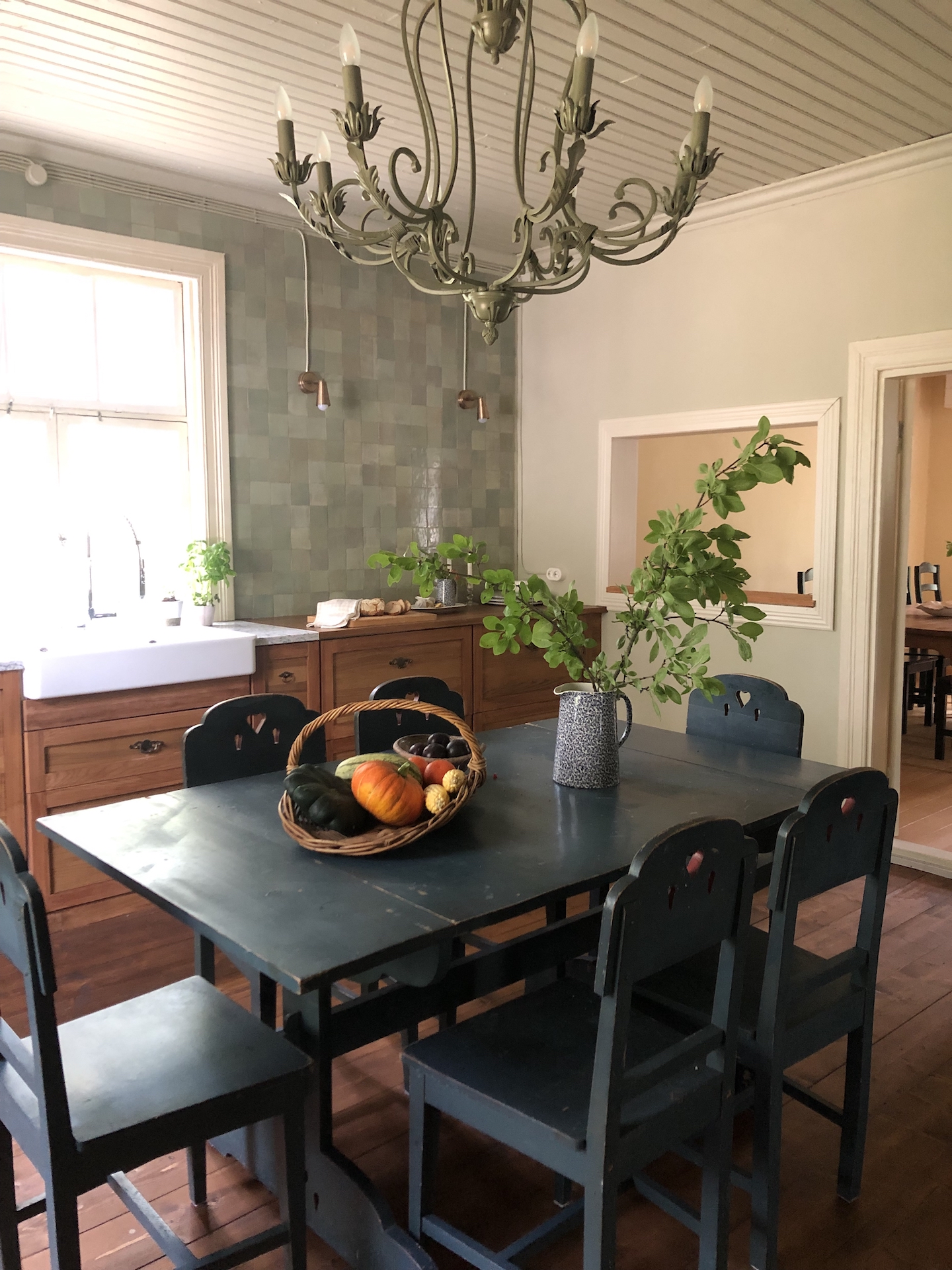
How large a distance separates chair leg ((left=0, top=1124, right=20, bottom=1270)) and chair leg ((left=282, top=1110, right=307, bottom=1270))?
480 mm

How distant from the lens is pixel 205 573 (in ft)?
13.0

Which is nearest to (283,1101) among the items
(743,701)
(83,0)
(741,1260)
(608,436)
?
(741,1260)

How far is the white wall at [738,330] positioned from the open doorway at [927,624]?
0.44m

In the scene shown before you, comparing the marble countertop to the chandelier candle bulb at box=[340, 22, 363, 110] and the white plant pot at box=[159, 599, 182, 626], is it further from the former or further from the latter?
the chandelier candle bulb at box=[340, 22, 363, 110]

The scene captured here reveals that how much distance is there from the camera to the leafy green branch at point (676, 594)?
1944 millimetres

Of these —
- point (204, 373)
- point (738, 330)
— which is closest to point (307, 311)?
point (204, 373)

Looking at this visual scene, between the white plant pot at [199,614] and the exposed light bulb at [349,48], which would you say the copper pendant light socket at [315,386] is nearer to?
the white plant pot at [199,614]

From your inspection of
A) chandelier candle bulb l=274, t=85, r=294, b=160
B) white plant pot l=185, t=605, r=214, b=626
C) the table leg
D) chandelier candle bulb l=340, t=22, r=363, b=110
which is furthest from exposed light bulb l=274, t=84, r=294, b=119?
white plant pot l=185, t=605, r=214, b=626

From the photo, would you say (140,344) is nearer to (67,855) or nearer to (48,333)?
(48,333)

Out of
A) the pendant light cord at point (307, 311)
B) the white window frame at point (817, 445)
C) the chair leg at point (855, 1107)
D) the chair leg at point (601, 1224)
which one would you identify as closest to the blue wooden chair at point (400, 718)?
the chair leg at point (855, 1107)

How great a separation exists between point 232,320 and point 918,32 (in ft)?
8.96

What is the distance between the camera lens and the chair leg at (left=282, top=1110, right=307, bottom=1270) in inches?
62.8

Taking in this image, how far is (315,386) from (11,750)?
2096mm

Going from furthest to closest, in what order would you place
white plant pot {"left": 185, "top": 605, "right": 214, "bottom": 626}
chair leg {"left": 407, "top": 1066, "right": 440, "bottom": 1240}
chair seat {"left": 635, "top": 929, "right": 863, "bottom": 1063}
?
white plant pot {"left": 185, "top": 605, "right": 214, "bottom": 626} → chair seat {"left": 635, "top": 929, "right": 863, "bottom": 1063} → chair leg {"left": 407, "top": 1066, "right": 440, "bottom": 1240}
